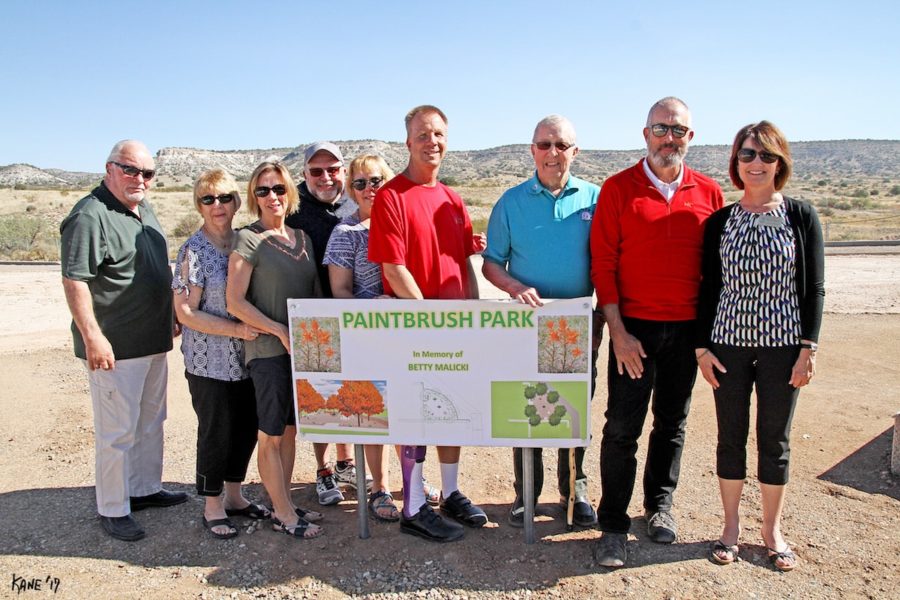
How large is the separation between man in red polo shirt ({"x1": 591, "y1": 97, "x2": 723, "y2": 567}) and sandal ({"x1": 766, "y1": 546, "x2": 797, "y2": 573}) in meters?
0.80

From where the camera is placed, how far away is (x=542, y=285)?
395 cm

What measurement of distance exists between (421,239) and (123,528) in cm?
265

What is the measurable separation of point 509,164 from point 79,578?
4325 inches

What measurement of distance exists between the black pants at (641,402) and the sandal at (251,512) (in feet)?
7.13

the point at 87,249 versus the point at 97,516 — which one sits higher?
the point at 87,249

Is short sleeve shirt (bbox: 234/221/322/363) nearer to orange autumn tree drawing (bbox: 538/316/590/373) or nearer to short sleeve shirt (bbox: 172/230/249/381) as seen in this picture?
short sleeve shirt (bbox: 172/230/249/381)

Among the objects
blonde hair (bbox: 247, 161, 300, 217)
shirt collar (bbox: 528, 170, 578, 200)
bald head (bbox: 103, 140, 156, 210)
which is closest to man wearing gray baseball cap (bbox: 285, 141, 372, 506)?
blonde hair (bbox: 247, 161, 300, 217)

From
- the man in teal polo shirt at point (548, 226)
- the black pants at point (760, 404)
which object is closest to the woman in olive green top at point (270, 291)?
the man in teal polo shirt at point (548, 226)

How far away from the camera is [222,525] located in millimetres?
4215

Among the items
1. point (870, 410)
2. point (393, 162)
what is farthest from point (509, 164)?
point (870, 410)

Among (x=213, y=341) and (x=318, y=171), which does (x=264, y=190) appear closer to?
(x=318, y=171)

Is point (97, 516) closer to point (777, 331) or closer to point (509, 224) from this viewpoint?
point (509, 224)

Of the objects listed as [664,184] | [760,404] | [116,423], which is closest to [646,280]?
[664,184]

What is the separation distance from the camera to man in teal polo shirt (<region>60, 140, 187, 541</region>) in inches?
159
